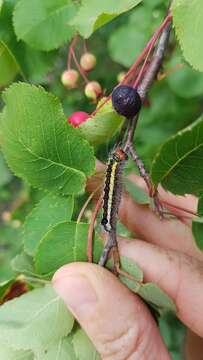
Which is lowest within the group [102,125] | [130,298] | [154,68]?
[130,298]

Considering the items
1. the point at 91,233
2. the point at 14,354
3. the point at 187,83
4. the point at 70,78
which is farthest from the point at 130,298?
the point at 187,83

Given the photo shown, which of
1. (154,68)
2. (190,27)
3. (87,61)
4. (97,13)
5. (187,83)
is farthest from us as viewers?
(187,83)

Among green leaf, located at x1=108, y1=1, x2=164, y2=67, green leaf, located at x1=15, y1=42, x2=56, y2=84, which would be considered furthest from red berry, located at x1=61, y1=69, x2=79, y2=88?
green leaf, located at x1=108, y1=1, x2=164, y2=67

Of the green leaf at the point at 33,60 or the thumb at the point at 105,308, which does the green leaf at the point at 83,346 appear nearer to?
the thumb at the point at 105,308

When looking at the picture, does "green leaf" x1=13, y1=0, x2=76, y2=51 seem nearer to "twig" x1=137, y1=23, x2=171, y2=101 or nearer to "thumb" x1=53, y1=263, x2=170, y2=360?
"twig" x1=137, y1=23, x2=171, y2=101

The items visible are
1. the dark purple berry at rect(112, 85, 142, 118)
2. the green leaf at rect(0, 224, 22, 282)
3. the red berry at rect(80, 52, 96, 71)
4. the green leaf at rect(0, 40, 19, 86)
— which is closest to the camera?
the dark purple berry at rect(112, 85, 142, 118)

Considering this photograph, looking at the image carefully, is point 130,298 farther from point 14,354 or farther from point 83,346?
point 14,354
